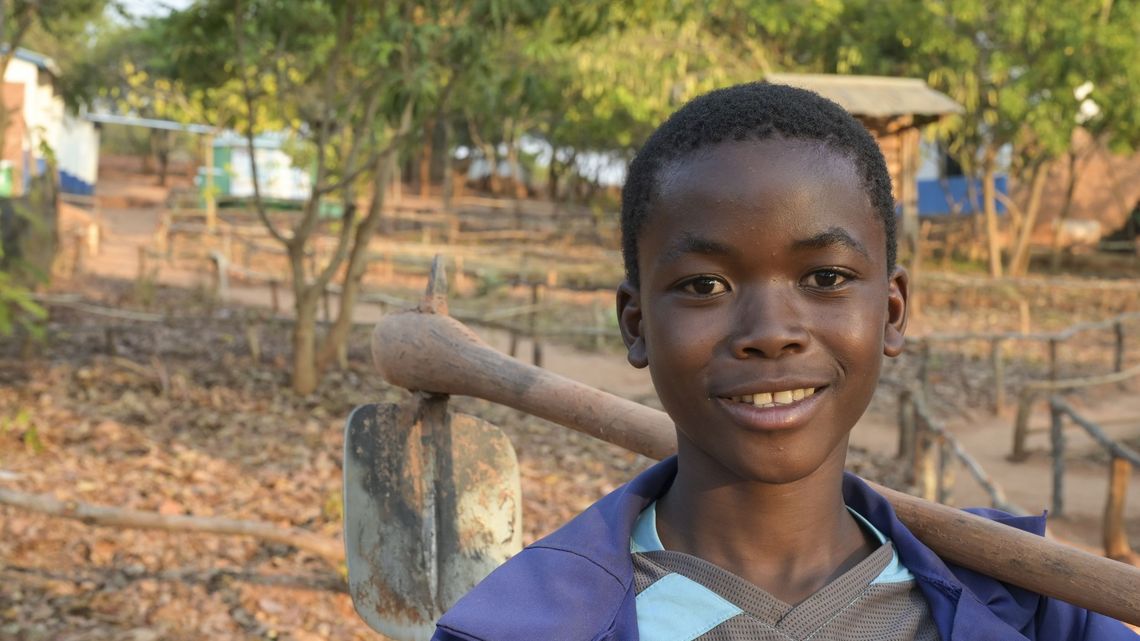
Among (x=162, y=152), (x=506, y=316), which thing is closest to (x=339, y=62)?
(x=506, y=316)

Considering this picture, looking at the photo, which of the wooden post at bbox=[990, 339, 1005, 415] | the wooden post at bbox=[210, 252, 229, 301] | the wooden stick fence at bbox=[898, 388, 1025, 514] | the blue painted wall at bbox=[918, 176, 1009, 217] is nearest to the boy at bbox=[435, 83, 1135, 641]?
the wooden stick fence at bbox=[898, 388, 1025, 514]

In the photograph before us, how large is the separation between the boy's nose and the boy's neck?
200mm

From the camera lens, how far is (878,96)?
9523mm

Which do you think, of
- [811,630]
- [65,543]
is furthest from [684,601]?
[65,543]

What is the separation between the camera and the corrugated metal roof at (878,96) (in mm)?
9047

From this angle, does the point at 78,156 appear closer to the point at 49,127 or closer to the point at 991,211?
the point at 49,127

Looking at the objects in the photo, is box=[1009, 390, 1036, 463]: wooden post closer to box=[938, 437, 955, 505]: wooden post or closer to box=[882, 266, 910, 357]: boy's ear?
box=[938, 437, 955, 505]: wooden post

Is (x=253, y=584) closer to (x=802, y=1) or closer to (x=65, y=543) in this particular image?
(x=65, y=543)

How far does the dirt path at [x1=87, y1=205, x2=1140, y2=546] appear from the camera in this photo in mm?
7070

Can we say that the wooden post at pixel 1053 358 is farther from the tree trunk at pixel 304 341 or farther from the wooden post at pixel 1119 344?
the tree trunk at pixel 304 341

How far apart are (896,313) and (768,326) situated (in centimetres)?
32

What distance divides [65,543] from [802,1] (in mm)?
12095

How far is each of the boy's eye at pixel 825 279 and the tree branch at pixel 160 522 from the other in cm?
318

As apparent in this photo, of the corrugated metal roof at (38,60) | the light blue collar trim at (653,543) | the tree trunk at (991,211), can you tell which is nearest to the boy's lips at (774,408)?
the light blue collar trim at (653,543)
